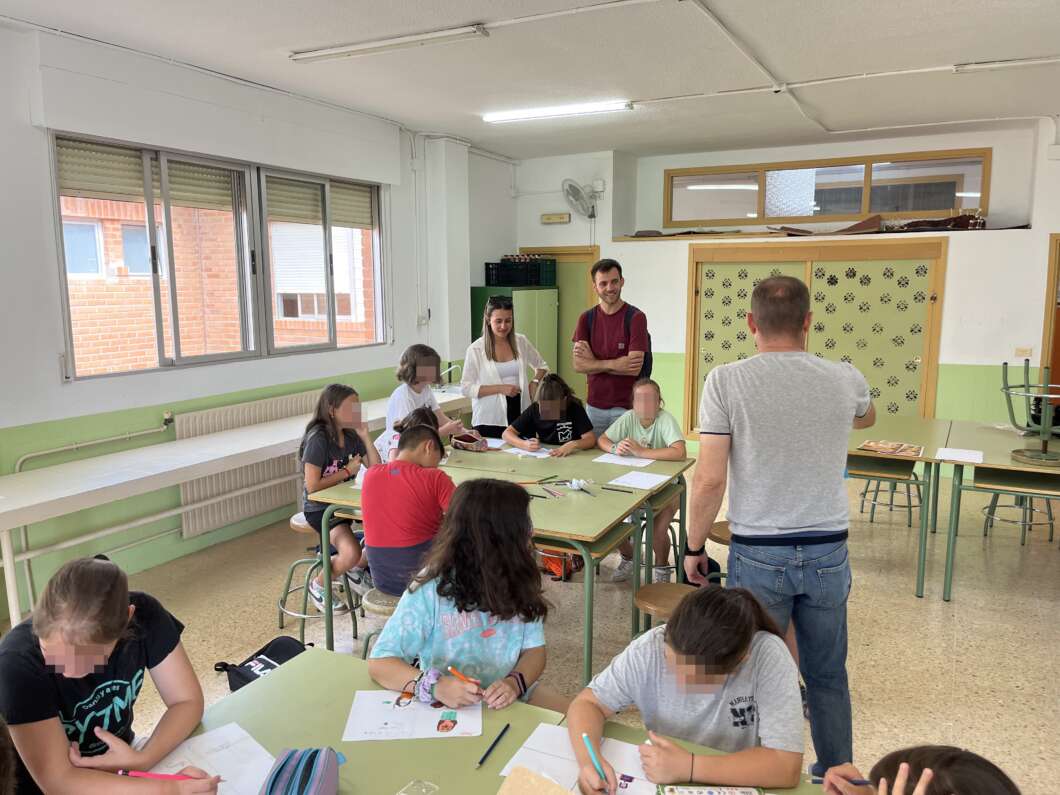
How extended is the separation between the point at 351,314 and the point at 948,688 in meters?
4.80

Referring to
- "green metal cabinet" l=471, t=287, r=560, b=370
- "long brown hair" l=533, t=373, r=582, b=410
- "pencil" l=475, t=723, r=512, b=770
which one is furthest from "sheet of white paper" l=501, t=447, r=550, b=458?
"green metal cabinet" l=471, t=287, r=560, b=370

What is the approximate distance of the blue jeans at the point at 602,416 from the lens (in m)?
4.30

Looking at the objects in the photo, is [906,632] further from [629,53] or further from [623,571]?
[629,53]

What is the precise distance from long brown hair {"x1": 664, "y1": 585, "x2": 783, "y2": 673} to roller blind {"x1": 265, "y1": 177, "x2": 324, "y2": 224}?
4.63m

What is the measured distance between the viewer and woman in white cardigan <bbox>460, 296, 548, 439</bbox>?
176 inches

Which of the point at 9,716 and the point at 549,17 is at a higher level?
the point at 549,17


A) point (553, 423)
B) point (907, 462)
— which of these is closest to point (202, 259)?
point (553, 423)

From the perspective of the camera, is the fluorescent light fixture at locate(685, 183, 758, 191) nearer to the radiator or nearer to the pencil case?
the radiator

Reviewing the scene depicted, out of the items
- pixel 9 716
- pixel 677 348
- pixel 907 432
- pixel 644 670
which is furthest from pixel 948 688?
pixel 677 348

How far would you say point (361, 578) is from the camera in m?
3.46

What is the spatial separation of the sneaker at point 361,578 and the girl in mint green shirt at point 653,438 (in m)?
1.39

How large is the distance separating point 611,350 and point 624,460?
30.0 inches

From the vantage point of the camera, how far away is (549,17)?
3.58m

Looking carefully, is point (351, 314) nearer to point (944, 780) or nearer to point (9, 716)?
point (9, 716)
